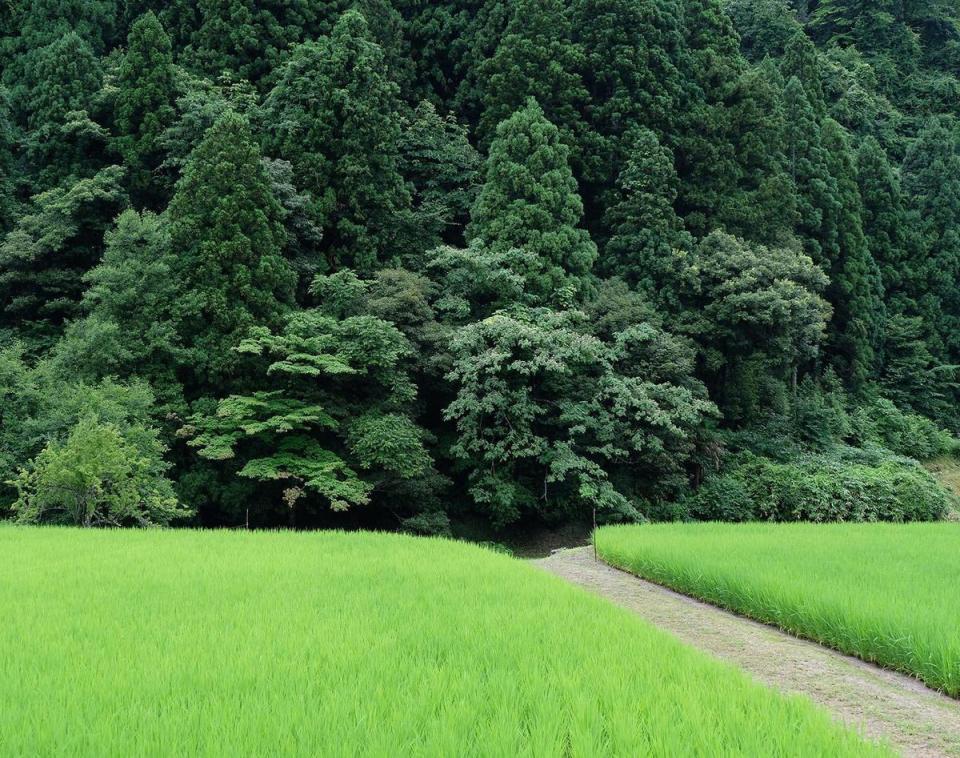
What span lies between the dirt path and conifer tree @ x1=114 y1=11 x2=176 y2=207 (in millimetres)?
21890

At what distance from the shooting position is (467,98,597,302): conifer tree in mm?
21484

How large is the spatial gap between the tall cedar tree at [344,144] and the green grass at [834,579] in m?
14.4

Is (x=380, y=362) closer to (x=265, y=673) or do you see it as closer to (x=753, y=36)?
(x=265, y=673)

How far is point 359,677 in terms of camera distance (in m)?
3.36

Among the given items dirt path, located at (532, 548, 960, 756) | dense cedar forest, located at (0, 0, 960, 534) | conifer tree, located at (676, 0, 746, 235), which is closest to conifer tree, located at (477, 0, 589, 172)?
dense cedar forest, located at (0, 0, 960, 534)

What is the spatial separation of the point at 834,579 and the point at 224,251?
1701cm

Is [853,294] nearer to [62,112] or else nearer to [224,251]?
[224,251]

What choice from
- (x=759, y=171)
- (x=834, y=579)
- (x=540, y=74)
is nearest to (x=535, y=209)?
(x=540, y=74)

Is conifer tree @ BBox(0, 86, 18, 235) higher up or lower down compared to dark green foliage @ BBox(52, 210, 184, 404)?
higher up

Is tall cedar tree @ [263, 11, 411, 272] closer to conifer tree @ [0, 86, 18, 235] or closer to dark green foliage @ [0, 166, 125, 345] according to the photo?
dark green foliage @ [0, 166, 125, 345]

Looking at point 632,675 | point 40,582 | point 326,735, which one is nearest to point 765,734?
point 632,675

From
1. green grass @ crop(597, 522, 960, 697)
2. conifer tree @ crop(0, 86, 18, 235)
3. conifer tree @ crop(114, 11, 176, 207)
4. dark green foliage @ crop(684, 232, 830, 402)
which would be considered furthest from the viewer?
conifer tree @ crop(114, 11, 176, 207)

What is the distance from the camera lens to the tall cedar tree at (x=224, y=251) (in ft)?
59.6

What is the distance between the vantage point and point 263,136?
23625 mm
